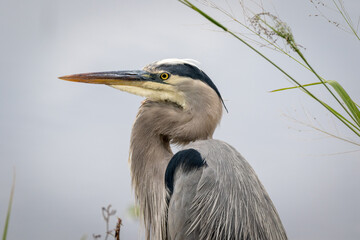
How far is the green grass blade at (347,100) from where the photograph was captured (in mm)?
1578

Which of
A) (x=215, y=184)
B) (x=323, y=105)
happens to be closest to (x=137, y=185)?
(x=215, y=184)

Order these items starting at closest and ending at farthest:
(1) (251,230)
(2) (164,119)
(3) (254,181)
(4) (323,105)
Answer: (4) (323,105) → (1) (251,230) → (3) (254,181) → (2) (164,119)

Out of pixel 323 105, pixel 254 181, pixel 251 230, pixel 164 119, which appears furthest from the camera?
pixel 164 119

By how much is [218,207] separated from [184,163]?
0.29m

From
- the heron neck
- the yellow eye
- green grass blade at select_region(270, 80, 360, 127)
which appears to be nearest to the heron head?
the yellow eye

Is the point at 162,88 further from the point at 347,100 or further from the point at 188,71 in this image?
the point at 347,100

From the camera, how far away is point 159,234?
213 centimetres

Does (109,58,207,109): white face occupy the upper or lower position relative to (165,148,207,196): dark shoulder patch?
upper

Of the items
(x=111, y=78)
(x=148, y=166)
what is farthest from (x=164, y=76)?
(x=148, y=166)

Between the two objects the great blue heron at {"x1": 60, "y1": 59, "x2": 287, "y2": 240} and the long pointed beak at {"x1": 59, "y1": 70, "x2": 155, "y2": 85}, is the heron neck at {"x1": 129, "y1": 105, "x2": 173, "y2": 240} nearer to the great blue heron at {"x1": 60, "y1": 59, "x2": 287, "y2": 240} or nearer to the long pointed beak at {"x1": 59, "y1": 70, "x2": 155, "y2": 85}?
the great blue heron at {"x1": 60, "y1": 59, "x2": 287, "y2": 240}

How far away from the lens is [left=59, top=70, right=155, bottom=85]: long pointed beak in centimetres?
232

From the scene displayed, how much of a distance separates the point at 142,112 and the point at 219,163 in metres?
0.62

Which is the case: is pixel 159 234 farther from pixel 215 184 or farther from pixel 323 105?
pixel 323 105

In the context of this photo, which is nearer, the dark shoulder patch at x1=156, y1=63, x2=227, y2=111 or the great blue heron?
the great blue heron
